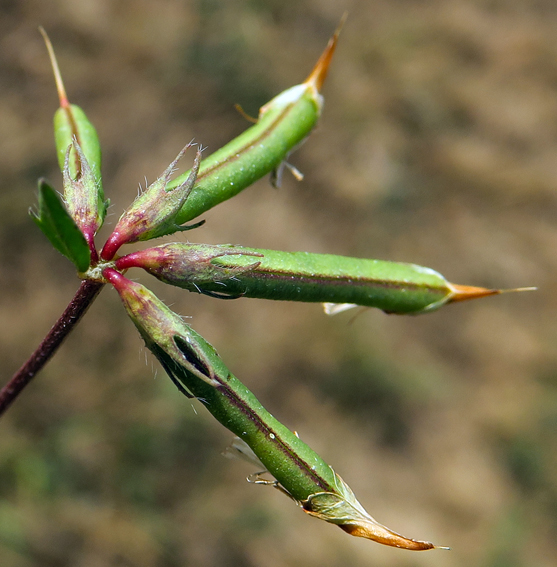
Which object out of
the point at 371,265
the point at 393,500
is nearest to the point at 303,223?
the point at 393,500

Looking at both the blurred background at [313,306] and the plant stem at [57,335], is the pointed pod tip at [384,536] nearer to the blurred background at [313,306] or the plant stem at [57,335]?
the plant stem at [57,335]


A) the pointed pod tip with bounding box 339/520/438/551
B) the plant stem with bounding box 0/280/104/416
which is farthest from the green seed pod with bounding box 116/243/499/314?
the pointed pod tip with bounding box 339/520/438/551

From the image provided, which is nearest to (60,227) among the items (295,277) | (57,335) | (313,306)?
(57,335)

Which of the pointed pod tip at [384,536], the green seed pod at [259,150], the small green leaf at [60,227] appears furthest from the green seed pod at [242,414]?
the green seed pod at [259,150]

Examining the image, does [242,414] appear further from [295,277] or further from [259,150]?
[259,150]

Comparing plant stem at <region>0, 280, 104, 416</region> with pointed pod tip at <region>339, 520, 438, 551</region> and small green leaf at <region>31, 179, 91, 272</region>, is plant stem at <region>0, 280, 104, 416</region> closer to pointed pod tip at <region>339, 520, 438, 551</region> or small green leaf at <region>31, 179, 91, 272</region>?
small green leaf at <region>31, 179, 91, 272</region>

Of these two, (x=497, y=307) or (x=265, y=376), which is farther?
(x=497, y=307)

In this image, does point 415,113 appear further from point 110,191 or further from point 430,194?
point 110,191
